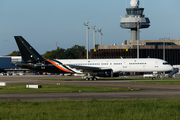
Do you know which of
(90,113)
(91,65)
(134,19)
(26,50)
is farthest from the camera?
(134,19)

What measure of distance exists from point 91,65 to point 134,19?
119m

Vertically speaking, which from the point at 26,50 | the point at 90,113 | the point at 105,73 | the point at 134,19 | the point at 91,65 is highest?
the point at 134,19

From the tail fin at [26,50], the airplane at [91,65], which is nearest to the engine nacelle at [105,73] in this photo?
the airplane at [91,65]

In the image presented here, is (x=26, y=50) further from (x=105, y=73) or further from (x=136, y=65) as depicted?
(x=136, y=65)

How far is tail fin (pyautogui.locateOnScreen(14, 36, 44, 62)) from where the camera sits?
6475 centimetres

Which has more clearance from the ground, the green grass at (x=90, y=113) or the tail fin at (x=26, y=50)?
the tail fin at (x=26, y=50)

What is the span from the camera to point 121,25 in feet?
603

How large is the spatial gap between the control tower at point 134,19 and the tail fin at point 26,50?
4766 inches

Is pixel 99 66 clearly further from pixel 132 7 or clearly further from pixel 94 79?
pixel 132 7

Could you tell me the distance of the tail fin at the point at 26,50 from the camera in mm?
64750

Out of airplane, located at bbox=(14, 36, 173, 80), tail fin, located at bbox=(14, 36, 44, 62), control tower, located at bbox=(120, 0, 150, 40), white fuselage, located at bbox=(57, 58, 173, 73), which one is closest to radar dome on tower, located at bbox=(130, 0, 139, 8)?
control tower, located at bbox=(120, 0, 150, 40)

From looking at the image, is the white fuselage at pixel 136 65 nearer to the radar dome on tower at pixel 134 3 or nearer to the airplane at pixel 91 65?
the airplane at pixel 91 65

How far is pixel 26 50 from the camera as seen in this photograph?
65125 mm

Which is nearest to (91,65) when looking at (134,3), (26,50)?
(26,50)
